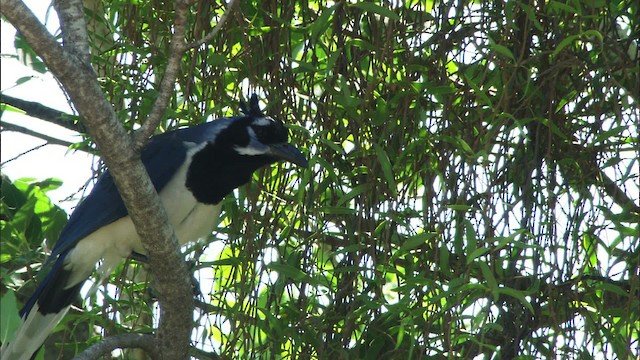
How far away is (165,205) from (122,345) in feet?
2.16

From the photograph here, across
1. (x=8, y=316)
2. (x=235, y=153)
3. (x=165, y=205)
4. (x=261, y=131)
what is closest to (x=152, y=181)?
(x=165, y=205)

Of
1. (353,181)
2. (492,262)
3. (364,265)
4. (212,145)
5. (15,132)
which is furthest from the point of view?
(15,132)

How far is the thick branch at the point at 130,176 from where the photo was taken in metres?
1.82

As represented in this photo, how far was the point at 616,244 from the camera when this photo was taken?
2.05 m

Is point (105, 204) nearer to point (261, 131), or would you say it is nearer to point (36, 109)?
point (261, 131)

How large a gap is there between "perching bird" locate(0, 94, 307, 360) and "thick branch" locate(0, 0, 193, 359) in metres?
0.41

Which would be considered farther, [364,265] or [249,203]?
[249,203]

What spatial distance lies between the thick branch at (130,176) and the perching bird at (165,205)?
413 millimetres


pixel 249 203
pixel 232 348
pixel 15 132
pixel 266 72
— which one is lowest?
pixel 232 348

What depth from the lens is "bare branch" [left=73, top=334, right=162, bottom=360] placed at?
214 cm


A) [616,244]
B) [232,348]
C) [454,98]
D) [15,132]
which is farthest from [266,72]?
[15,132]

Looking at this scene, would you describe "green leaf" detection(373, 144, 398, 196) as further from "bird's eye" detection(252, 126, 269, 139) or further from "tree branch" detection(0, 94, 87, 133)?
"tree branch" detection(0, 94, 87, 133)

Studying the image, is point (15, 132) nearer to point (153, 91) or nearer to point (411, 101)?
point (153, 91)

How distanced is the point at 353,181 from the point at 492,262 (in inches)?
17.6
